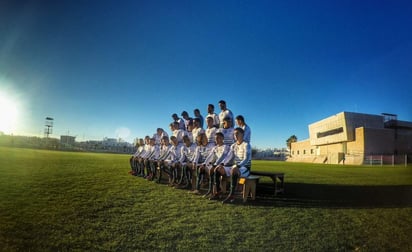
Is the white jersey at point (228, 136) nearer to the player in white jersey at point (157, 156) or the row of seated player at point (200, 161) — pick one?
the row of seated player at point (200, 161)

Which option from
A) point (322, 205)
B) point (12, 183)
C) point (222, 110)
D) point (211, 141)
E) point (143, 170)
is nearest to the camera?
point (322, 205)

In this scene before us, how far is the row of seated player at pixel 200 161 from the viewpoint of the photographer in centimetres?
704

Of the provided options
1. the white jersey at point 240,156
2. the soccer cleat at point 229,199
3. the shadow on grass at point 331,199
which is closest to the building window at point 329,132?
the shadow on grass at point 331,199

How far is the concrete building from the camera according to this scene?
45.4 metres

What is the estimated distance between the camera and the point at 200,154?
27.1ft

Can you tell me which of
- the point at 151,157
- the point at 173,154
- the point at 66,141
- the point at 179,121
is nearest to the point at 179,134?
the point at 179,121

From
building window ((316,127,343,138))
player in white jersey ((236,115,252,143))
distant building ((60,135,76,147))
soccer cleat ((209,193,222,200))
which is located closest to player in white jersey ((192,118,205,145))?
player in white jersey ((236,115,252,143))

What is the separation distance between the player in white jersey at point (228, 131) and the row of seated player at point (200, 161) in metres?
0.06

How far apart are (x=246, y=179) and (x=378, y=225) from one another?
2796mm

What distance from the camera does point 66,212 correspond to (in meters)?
5.02

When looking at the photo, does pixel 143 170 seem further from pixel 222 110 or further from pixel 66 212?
pixel 66 212

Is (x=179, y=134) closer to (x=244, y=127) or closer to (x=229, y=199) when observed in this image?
(x=244, y=127)

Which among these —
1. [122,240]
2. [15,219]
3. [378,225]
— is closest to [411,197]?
[378,225]

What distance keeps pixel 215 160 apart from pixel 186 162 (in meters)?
1.25
